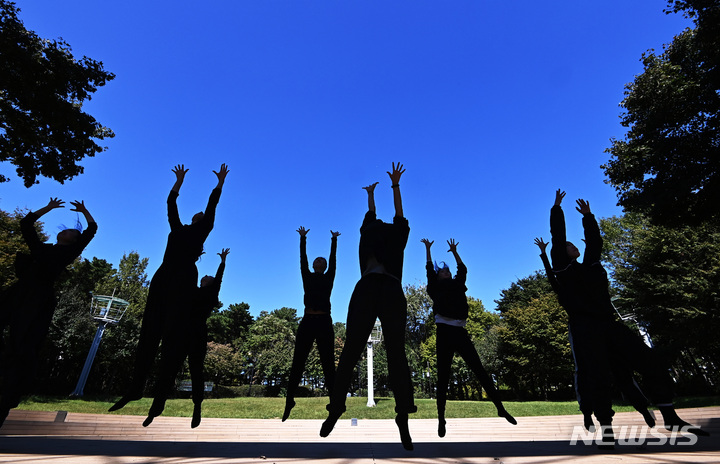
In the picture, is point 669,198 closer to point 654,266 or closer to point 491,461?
point 491,461

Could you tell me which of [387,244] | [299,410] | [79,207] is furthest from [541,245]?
[299,410]

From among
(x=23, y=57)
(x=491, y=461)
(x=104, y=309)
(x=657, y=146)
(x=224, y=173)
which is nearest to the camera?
(x=491, y=461)

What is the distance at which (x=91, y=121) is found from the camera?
36.7 ft

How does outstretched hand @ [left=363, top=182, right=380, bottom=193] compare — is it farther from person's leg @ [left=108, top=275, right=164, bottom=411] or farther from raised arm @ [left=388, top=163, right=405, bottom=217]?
person's leg @ [left=108, top=275, right=164, bottom=411]

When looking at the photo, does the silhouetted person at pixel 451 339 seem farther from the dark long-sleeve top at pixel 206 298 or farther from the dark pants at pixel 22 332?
the dark pants at pixel 22 332

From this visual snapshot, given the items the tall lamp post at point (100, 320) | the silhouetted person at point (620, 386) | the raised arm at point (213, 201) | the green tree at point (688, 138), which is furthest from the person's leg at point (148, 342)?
the tall lamp post at point (100, 320)

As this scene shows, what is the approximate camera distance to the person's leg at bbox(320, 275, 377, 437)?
344 centimetres

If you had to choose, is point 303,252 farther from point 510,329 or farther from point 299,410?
point 510,329

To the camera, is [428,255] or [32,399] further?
[32,399]

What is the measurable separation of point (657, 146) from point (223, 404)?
2341cm

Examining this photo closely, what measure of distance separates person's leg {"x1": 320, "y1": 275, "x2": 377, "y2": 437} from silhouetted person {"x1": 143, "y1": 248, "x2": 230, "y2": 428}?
209cm

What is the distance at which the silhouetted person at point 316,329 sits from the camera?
221 inches

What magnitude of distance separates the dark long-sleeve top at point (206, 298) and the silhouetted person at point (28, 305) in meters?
1.64

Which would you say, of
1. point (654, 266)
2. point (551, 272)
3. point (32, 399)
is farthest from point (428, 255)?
point (32, 399)
